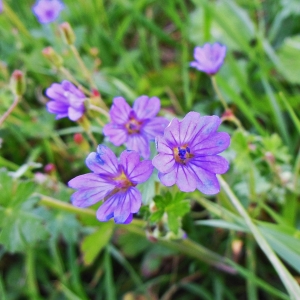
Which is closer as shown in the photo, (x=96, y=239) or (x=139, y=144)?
(x=139, y=144)

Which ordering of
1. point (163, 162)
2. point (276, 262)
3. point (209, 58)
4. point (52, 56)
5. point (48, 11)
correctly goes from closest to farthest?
1. point (163, 162)
2. point (276, 262)
3. point (209, 58)
4. point (52, 56)
5. point (48, 11)

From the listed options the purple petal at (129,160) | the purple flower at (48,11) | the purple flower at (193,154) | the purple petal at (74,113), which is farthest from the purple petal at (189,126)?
the purple flower at (48,11)

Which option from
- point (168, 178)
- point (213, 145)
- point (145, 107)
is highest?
point (145, 107)

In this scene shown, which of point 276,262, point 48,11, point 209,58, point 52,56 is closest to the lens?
point 276,262

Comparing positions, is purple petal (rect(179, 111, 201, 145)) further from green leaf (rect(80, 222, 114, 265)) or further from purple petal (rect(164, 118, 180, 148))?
green leaf (rect(80, 222, 114, 265))

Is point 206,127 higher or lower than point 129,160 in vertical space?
higher

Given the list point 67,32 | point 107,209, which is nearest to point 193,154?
point 107,209

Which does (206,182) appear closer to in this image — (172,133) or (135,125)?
(172,133)

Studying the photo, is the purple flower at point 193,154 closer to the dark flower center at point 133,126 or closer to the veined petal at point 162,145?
the veined petal at point 162,145
